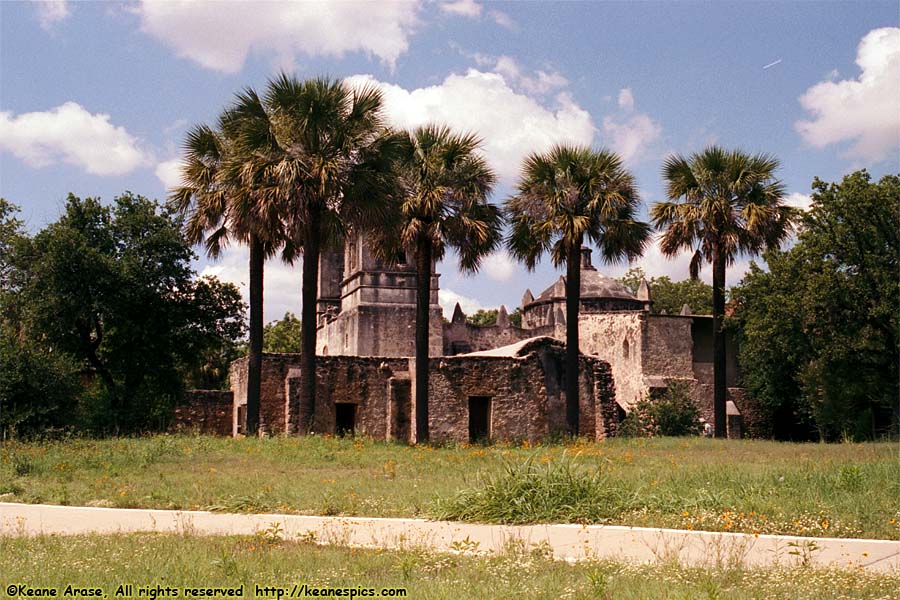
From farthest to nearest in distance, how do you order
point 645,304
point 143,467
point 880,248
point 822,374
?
point 645,304 → point 822,374 → point 880,248 → point 143,467

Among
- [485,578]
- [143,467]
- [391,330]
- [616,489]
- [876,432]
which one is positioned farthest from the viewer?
[391,330]

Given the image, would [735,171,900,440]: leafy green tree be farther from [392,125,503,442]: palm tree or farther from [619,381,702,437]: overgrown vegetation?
[392,125,503,442]: palm tree

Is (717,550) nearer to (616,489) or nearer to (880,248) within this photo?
(616,489)

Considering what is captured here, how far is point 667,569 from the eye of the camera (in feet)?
24.6

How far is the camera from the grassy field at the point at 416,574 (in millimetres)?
6691

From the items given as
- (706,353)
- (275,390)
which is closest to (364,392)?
(275,390)

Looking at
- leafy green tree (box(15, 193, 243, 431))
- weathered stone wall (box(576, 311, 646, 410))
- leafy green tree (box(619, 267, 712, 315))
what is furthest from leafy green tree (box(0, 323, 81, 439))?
leafy green tree (box(619, 267, 712, 315))

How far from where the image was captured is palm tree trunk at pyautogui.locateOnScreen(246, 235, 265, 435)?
2497cm

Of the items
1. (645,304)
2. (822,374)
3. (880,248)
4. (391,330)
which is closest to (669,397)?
(822,374)

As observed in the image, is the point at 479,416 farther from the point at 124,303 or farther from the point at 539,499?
the point at 539,499

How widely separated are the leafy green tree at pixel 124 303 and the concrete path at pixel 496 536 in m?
18.9

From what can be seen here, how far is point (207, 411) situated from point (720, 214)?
18.1m

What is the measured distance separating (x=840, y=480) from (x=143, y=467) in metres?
11.9

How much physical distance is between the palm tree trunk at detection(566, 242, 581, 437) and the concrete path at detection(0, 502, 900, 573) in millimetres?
16055
